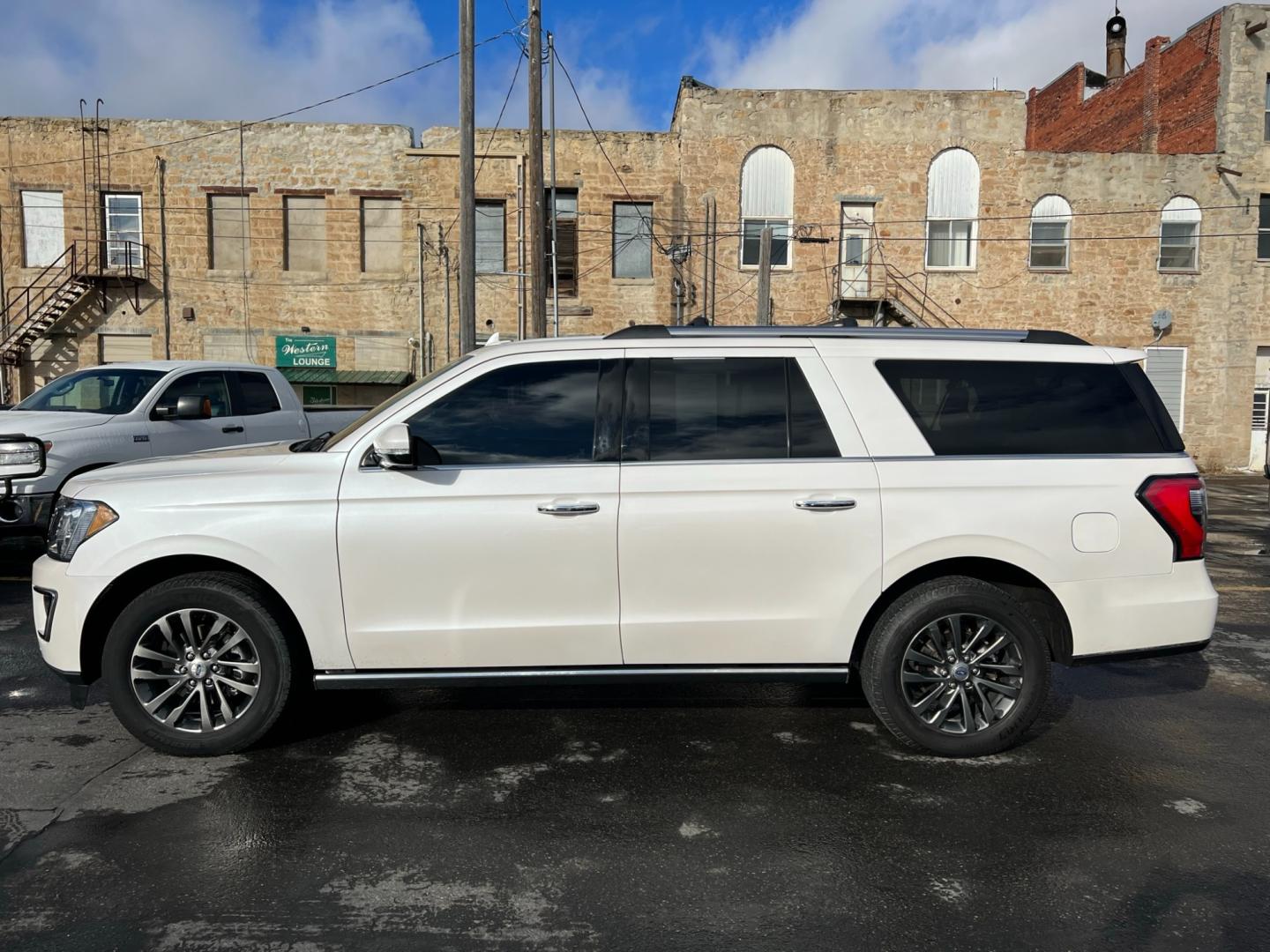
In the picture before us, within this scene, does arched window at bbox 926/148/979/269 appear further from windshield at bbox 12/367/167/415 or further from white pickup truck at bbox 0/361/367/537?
windshield at bbox 12/367/167/415

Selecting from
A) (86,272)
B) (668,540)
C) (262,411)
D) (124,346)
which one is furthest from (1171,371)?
(86,272)

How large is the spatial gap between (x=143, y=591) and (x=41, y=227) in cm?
2350

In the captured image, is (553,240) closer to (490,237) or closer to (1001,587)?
(490,237)

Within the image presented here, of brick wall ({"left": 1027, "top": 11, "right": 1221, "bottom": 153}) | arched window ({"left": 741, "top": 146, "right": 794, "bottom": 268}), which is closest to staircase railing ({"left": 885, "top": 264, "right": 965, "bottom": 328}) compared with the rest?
arched window ({"left": 741, "top": 146, "right": 794, "bottom": 268})

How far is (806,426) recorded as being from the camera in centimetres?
416

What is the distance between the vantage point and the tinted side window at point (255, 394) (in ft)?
32.7

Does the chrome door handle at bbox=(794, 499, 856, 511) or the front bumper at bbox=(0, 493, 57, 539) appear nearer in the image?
the chrome door handle at bbox=(794, 499, 856, 511)

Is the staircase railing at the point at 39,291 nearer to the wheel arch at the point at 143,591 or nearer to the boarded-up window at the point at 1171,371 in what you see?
the wheel arch at the point at 143,591

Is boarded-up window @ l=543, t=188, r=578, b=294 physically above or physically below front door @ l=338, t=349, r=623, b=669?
above

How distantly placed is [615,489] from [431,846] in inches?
64.1

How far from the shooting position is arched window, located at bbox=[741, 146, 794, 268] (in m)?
23.5

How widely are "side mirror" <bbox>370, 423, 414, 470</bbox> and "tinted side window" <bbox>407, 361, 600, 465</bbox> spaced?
0.17m

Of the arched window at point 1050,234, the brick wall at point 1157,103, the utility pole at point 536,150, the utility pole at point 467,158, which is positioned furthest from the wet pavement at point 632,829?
the brick wall at point 1157,103

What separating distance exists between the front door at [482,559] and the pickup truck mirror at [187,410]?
5227mm
